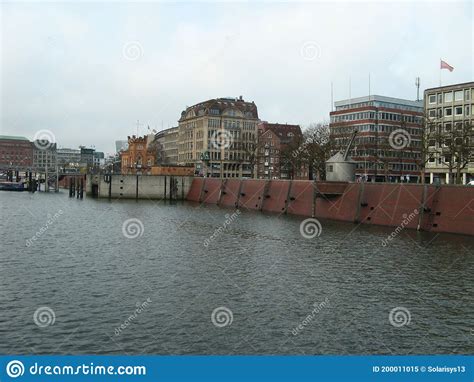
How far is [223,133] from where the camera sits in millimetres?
170750

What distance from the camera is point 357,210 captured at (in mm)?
59812

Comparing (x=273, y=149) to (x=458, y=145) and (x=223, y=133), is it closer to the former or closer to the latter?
(x=223, y=133)

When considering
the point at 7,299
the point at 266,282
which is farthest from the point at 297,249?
the point at 7,299

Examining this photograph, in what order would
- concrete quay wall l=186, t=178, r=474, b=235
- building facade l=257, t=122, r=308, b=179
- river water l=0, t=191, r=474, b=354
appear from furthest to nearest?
building facade l=257, t=122, r=308, b=179, concrete quay wall l=186, t=178, r=474, b=235, river water l=0, t=191, r=474, b=354

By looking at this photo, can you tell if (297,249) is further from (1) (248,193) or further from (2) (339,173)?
(1) (248,193)

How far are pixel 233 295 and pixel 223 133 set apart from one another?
5827 inches

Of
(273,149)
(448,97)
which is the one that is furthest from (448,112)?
(273,149)

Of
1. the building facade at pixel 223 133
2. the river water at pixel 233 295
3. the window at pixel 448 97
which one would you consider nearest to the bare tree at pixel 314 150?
the window at pixel 448 97

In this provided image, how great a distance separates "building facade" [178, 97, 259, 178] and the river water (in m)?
127

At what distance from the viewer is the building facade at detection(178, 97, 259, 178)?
17100 centimetres

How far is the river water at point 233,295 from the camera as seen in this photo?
18.5 m

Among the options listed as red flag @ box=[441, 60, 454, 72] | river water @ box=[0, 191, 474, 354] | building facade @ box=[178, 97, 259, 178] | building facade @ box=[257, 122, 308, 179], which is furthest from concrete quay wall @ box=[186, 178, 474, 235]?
building facade @ box=[178, 97, 259, 178]

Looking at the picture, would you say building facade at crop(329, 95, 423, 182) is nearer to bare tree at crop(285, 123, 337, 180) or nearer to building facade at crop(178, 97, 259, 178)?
bare tree at crop(285, 123, 337, 180)

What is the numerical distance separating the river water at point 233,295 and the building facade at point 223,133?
127 meters
